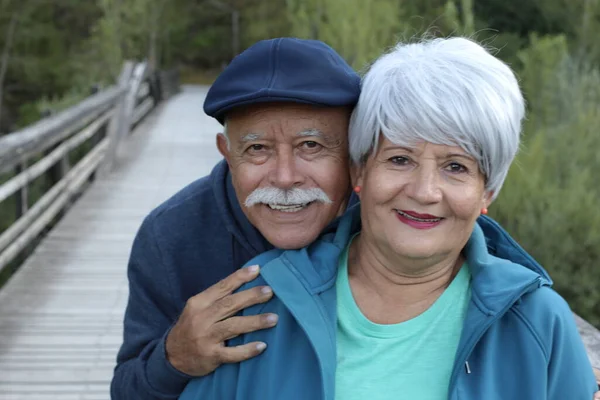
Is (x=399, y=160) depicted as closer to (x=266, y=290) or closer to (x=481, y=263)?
(x=481, y=263)

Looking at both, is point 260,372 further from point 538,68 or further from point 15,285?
point 538,68

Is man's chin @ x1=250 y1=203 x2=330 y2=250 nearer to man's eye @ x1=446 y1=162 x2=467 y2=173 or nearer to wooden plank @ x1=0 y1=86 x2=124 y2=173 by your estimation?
man's eye @ x1=446 y1=162 x2=467 y2=173

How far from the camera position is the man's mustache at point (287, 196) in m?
2.01

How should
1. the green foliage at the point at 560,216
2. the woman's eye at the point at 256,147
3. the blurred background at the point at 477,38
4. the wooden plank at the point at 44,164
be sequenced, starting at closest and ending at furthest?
the woman's eye at the point at 256,147
the green foliage at the point at 560,216
the blurred background at the point at 477,38
the wooden plank at the point at 44,164

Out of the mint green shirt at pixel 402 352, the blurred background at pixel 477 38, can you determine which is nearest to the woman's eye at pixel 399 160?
the mint green shirt at pixel 402 352

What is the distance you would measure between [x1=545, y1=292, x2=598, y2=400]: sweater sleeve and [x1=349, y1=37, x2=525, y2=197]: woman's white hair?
13.2 inches

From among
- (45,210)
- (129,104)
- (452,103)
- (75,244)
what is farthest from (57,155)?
(452,103)

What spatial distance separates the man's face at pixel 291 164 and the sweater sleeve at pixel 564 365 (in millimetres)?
613

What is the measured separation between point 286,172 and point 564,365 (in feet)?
2.47

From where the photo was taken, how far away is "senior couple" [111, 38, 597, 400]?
5.72 feet

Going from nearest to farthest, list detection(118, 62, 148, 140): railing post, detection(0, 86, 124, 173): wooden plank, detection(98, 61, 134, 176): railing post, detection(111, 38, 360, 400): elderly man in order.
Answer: detection(111, 38, 360, 400): elderly man < detection(0, 86, 124, 173): wooden plank < detection(98, 61, 134, 176): railing post < detection(118, 62, 148, 140): railing post

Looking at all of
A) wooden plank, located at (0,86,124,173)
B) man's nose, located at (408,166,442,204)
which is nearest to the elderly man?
man's nose, located at (408,166,442,204)

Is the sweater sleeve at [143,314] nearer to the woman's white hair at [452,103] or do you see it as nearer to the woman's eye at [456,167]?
the woman's white hair at [452,103]

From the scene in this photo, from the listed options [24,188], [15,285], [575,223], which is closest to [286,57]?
[575,223]
